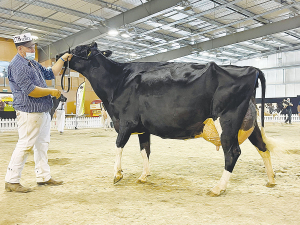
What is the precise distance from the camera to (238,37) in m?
18.1

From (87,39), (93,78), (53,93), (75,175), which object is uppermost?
(87,39)

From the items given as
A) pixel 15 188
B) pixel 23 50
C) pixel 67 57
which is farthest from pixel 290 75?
pixel 15 188

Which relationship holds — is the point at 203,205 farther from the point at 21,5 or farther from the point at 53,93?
the point at 21,5

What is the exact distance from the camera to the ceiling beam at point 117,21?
12473 millimetres

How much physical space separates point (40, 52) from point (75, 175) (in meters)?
20.3

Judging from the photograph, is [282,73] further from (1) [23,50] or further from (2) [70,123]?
(1) [23,50]

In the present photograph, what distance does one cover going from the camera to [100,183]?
3.73m

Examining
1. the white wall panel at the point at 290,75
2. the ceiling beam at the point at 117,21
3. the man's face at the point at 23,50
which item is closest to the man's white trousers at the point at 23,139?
the man's face at the point at 23,50

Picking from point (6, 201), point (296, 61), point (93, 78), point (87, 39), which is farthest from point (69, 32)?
point (296, 61)

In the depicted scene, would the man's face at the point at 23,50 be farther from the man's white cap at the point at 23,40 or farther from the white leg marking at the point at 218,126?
the white leg marking at the point at 218,126

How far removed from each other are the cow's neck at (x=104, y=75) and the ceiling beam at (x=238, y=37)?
48.0ft

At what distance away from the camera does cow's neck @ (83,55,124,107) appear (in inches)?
157

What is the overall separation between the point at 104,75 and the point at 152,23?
13910mm

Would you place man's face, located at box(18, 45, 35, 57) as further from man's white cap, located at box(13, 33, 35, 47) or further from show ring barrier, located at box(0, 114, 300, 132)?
show ring barrier, located at box(0, 114, 300, 132)
